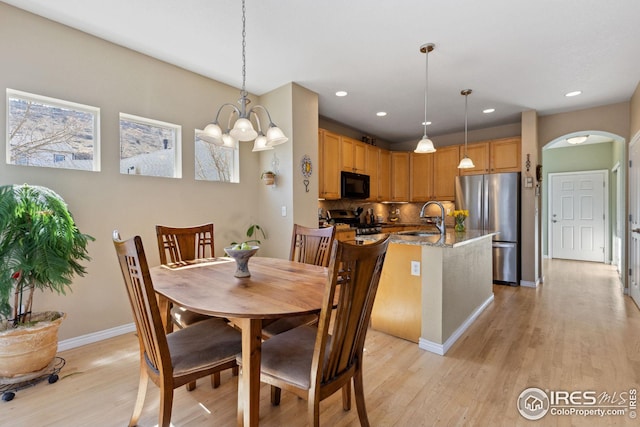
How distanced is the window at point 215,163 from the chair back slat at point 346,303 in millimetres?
2664

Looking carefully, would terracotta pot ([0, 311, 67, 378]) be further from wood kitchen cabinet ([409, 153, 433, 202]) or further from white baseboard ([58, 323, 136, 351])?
wood kitchen cabinet ([409, 153, 433, 202])

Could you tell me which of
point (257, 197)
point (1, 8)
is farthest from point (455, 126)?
point (1, 8)

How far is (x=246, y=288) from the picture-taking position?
5.06 feet

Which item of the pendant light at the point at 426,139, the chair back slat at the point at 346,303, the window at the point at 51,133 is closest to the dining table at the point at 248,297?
the chair back slat at the point at 346,303

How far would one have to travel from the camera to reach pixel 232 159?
12.1 feet

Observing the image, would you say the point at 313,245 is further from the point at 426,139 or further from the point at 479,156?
the point at 479,156

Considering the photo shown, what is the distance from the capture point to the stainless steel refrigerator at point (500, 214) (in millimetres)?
4531

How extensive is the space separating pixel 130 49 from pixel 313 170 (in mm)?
2180

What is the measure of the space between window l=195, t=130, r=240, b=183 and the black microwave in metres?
1.74

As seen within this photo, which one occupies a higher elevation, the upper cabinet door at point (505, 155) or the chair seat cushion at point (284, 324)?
the upper cabinet door at point (505, 155)

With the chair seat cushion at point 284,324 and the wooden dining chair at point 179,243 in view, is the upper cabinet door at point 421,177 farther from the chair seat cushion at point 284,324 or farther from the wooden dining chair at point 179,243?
the chair seat cushion at point 284,324

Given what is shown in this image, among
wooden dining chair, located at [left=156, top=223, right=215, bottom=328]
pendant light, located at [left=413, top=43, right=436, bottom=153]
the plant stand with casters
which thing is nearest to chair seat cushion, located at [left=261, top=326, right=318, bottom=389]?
wooden dining chair, located at [left=156, top=223, right=215, bottom=328]

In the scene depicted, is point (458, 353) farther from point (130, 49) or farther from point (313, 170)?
point (130, 49)

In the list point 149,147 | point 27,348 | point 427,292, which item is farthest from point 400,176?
point 27,348
